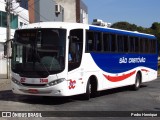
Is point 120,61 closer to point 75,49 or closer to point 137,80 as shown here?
point 137,80

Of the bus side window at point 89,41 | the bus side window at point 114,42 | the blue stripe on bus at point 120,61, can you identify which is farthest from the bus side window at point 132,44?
the bus side window at point 89,41

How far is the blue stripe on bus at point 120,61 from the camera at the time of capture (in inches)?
714

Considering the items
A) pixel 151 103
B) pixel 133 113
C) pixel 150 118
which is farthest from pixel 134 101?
pixel 150 118

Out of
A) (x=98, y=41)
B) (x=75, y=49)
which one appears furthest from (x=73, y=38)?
(x=98, y=41)

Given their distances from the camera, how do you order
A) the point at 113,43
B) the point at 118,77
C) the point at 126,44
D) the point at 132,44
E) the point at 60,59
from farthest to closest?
the point at 132,44, the point at 126,44, the point at 118,77, the point at 113,43, the point at 60,59

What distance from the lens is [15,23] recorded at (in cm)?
4781

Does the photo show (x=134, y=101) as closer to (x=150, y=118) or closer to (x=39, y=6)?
(x=150, y=118)

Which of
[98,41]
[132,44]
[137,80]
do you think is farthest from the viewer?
[137,80]

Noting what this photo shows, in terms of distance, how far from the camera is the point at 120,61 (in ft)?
66.4

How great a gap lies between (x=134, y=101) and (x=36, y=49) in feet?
14.5

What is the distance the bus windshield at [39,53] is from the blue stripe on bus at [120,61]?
7.62 feet

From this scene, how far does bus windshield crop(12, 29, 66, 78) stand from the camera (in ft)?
49.4

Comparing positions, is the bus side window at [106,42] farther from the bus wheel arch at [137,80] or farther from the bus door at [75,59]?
the bus wheel arch at [137,80]

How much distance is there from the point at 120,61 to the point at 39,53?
589 centimetres
